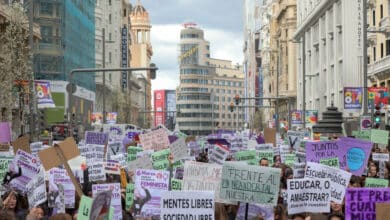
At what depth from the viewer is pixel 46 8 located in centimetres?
6425

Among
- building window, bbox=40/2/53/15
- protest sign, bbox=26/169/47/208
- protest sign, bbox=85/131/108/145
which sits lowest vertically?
protest sign, bbox=26/169/47/208

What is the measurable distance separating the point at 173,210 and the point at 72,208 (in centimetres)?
305

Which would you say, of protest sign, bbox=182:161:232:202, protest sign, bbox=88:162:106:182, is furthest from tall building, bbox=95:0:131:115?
protest sign, bbox=182:161:232:202

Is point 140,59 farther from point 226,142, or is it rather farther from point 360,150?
point 360,150

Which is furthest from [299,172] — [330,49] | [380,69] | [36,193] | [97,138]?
[330,49]

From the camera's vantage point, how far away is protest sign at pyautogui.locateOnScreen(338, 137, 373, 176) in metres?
15.4

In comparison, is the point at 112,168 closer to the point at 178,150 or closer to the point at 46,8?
the point at 178,150

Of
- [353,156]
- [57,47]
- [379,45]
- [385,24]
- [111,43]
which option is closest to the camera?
[353,156]

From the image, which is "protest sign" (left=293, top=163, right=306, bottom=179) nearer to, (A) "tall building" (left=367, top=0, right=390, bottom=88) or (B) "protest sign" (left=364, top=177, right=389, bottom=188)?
(B) "protest sign" (left=364, top=177, right=389, bottom=188)

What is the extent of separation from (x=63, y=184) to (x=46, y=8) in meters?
53.8

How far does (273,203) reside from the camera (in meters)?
10.0

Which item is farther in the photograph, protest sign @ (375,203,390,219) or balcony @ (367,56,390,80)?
balcony @ (367,56,390,80)

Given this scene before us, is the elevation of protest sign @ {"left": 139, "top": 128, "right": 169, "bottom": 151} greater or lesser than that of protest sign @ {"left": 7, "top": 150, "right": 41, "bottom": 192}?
greater

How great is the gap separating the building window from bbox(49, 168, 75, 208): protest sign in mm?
52538
